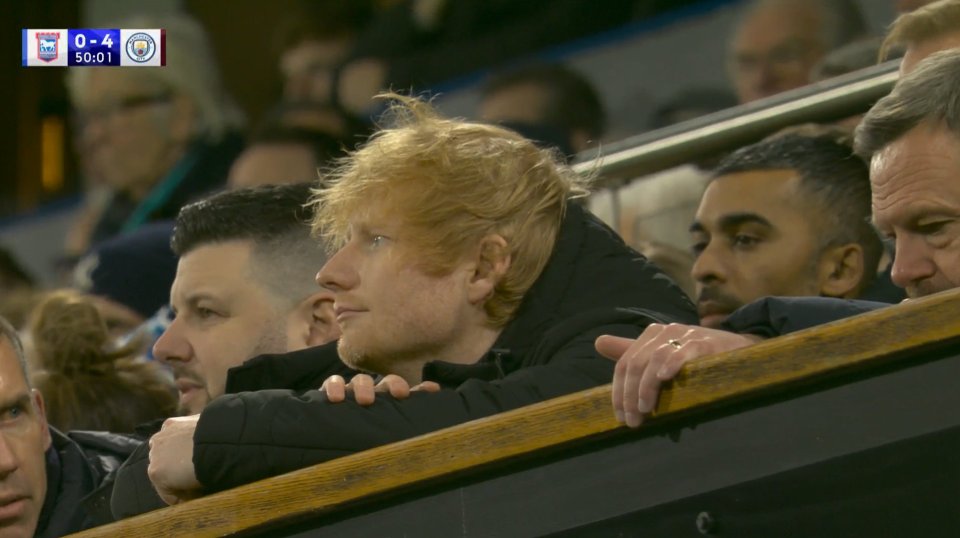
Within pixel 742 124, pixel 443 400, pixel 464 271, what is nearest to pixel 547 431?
pixel 443 400

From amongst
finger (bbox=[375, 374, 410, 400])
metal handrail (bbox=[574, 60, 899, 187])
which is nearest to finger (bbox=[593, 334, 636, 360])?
finger (bbox=[375, 374, 410, 400])

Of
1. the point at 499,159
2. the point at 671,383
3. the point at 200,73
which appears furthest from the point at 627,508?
the point at 200,73

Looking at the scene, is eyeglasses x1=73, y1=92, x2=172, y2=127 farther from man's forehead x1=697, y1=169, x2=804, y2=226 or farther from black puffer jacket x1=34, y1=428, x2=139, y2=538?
man's forehead x1=697, y1=169, x2=804, y2=226

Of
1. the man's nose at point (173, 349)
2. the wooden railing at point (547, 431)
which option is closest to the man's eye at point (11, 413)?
the man's nose at point (173, 349)

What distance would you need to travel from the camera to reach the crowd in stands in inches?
85.7

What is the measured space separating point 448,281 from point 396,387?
0.22m

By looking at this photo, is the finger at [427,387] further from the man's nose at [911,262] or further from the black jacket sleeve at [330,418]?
the man's nose at [911,262]

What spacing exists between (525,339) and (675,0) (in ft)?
11.3

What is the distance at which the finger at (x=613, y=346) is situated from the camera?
198 centimetres

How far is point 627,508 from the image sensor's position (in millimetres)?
1913

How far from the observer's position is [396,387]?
2.20m

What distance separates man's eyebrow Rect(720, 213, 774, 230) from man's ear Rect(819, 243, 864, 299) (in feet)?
0.36

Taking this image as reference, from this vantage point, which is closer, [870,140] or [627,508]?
[627,508]

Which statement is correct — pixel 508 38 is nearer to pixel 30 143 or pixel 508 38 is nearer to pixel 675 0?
pixel 675 0
